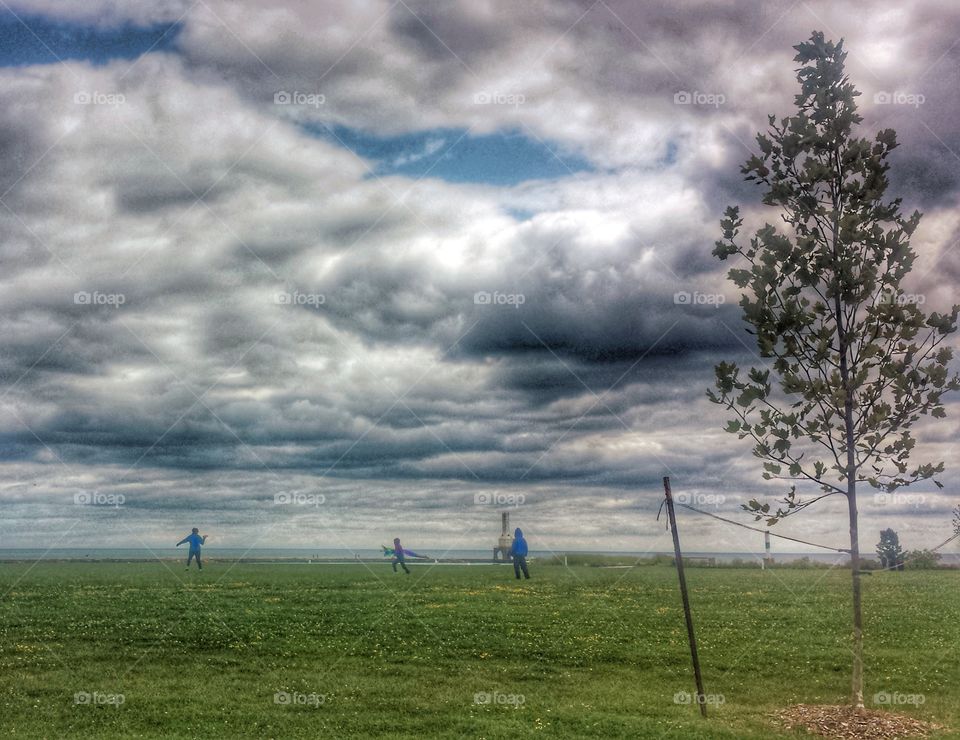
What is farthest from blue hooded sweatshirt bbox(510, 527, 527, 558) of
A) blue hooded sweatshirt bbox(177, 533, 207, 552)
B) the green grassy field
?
blue hooded sweatshirt bbox(177, 533, 207, 552)

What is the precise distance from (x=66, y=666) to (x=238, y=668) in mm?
5026

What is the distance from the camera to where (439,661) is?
2525cm

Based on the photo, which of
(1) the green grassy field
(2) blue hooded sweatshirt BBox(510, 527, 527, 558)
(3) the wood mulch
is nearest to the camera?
(3) the wood mulch

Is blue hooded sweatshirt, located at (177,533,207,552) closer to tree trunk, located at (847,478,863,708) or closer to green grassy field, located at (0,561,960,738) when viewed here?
green grassy field, located at (0,561,960,738)

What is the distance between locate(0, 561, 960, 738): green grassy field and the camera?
64.1 ft

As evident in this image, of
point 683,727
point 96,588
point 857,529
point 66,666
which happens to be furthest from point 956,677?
point 96,588

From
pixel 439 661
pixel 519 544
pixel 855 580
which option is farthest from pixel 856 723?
pixel 519 544

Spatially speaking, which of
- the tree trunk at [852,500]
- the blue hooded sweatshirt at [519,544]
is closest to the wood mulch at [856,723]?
the tree trunk at [852,500]

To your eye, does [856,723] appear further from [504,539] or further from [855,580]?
[504,539]

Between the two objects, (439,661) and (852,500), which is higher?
(852,500)

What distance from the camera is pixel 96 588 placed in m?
41.8

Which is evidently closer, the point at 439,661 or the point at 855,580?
the point at 855,580

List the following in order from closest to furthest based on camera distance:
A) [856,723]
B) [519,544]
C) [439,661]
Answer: [856,723], [439,661], [519,544]

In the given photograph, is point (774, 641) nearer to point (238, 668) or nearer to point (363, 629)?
point (363, 629)
